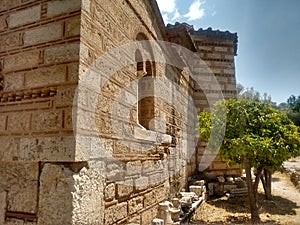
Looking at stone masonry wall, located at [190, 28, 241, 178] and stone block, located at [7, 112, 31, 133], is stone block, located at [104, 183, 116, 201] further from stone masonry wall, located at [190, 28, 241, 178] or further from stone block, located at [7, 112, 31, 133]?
stone masonry wall, located at [190, 28, 241, 178]

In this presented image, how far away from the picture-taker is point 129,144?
305cm

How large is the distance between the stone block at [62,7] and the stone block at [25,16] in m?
0.14

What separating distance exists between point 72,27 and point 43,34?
0.32 m

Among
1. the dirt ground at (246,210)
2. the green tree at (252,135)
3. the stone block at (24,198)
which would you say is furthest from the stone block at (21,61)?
the dirt ground at (246,210)

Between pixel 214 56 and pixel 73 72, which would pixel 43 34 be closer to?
pixel 73 72

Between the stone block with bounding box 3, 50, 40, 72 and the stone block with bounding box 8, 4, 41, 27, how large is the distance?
1.08 feet

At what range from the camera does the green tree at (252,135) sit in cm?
470

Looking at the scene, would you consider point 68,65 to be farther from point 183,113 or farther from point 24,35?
point 183,113

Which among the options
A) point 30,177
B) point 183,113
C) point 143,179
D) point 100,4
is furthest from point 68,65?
point 183,113

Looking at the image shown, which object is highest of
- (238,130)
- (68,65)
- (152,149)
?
(68,65)

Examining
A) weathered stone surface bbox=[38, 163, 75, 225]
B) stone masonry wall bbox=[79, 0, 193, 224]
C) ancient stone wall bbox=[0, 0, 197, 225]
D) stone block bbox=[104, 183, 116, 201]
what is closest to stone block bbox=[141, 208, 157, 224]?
stone masonry wall bbox=[79, 0, 193, 224]

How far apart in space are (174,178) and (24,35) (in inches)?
157

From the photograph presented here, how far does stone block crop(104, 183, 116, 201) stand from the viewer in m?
2.52

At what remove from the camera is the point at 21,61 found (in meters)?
2.43
